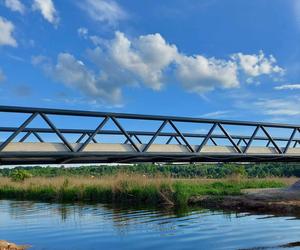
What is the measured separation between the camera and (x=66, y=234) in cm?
1655

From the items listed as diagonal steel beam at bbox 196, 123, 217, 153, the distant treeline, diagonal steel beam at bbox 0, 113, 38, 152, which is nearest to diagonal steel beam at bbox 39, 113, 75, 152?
diagonal steel beam at bbox 0, 113, 38, 152

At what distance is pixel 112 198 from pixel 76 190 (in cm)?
438

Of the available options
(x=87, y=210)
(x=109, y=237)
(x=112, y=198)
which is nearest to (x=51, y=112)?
(x=109, y=237)

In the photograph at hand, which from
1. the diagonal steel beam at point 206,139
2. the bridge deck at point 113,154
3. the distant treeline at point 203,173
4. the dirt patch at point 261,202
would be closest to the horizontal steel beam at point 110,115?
the diagonal steel beam at point 206,139

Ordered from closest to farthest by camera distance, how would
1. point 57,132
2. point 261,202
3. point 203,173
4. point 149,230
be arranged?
point 57,132, point 149,230, point 261,202, point 203,173

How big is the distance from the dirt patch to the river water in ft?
6.08

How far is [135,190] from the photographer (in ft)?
94.1

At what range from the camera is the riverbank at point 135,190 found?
1046 inches

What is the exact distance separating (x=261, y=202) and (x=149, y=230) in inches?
318

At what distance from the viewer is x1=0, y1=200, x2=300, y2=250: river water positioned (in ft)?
46.5

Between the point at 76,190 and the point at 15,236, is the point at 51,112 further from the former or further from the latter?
the point at 76,190

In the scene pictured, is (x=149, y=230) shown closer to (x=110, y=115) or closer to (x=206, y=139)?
(x=206, y=139)

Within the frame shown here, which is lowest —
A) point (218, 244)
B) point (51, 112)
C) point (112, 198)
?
point (218, 244)

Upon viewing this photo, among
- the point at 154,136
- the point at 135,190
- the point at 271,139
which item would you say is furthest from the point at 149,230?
the point at 135,190
